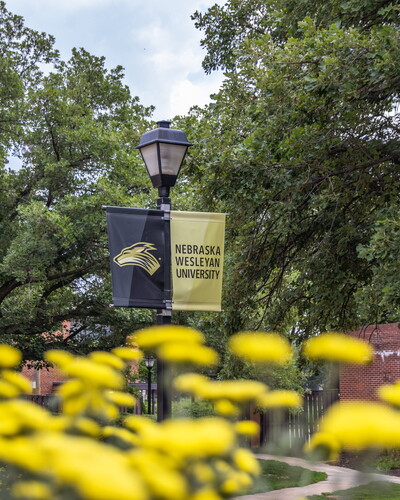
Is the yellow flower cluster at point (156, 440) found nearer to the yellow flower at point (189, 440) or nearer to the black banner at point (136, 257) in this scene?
the yellow flower at point (189, 440)

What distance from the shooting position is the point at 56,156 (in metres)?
14.6

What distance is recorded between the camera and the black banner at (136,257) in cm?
573

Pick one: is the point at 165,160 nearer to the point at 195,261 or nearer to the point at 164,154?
the point at 164,154

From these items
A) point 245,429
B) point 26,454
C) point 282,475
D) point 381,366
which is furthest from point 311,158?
point 381,366

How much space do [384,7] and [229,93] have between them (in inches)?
105

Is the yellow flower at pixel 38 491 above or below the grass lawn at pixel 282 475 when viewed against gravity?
above

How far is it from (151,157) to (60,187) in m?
9.05

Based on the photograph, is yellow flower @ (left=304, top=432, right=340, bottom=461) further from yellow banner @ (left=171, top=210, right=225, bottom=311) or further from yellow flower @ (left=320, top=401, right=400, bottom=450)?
yellow banner @ (left=171, top=210, right=225, bottom=311)

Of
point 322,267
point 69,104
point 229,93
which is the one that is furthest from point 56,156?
point 322,267

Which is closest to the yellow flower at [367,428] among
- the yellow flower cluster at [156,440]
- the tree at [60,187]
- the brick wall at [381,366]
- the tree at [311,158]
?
the yellow flower cluster at [156,440]

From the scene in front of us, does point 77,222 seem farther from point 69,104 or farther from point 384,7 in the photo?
point 384,7

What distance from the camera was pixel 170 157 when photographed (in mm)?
5992

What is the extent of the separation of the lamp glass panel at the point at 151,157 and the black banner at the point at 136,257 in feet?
1.42

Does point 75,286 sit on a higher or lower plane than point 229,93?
lower
